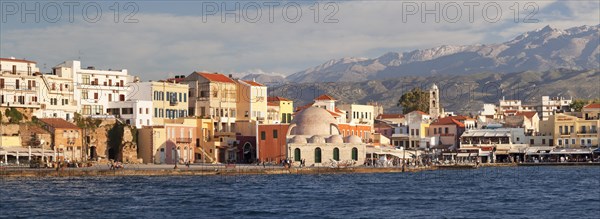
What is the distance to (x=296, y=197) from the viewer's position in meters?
57.9

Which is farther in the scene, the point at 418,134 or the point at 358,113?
the point at 418,134

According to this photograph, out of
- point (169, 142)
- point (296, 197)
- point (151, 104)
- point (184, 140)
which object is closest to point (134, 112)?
point (151, 104)

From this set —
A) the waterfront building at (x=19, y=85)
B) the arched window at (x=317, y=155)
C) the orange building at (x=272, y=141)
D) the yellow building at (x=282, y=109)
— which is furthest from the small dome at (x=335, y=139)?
the waterfront building at (x=19, y=85)

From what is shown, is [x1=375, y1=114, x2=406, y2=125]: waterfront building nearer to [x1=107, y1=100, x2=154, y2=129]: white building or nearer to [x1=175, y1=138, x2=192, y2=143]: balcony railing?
[x1=175, y1=138, x2=192, y2=143]: balcony railing

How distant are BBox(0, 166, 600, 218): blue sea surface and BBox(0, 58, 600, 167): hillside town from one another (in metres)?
12.1

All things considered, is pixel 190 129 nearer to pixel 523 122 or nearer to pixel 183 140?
pixel 183 140

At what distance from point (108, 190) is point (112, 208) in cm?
1139

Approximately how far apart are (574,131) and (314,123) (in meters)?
37.8

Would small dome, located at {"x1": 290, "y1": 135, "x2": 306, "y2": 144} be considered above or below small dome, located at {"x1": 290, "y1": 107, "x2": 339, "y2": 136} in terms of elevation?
below

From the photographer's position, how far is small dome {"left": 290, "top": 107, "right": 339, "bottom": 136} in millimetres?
93375

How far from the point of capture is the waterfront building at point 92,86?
3644 inches

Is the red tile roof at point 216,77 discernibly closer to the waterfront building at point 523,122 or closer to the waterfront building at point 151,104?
the waterfront building at point 151,104

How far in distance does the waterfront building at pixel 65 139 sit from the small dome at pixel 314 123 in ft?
64.1

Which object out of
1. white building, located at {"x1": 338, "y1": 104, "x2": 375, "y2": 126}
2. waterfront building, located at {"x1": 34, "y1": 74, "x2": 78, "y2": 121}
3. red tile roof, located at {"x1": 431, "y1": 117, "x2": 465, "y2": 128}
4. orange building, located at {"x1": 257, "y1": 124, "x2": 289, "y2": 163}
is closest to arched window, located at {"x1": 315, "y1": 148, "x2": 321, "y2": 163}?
orange building, located at {"x1": 257, "y1": 124, "x2": 289, "y2": 163}
